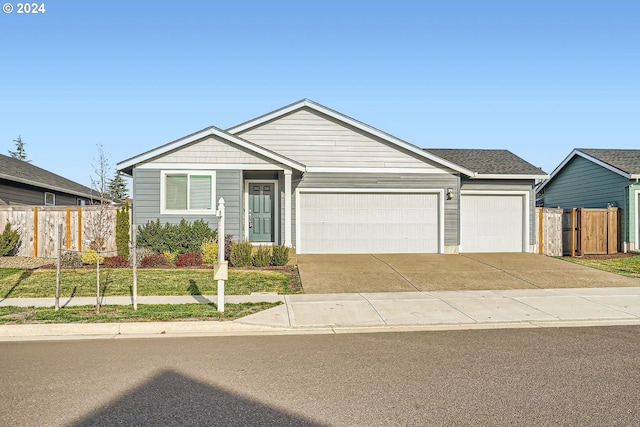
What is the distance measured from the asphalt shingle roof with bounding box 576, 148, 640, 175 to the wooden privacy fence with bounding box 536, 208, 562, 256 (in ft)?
11.3

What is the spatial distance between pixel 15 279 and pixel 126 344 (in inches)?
291

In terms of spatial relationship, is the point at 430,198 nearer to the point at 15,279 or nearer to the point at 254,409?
the point at 15,279

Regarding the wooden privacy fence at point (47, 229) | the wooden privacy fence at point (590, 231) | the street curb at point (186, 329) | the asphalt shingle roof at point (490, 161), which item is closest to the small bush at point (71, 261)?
the wooden privacy fence at point (47, 229)

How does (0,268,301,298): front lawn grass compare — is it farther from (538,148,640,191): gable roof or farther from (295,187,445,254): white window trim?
(538,148,640,191): gable roof

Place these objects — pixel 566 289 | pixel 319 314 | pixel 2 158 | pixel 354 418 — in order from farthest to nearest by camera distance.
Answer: pixel 2 158
pixel 566 289
pixel 319 314
pixel 354 418

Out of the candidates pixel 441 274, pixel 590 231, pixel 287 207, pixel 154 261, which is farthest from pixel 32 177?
pixel 590 231

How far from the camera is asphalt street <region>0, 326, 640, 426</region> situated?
4.36m

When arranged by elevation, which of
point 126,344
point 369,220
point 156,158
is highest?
point 156,158

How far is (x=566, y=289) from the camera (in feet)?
38.2

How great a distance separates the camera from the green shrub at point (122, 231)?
16.0 meters

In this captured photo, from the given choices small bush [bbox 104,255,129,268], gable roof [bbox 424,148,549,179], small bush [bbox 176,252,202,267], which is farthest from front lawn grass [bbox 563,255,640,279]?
small bush [bbox 104,255,129,268]

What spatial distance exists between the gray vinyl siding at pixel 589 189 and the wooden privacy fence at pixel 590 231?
0.46 metres

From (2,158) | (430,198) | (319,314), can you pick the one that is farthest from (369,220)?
(2,158)

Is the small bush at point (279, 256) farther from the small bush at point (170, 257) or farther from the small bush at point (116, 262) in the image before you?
the small bush at point (116, 262)
